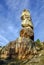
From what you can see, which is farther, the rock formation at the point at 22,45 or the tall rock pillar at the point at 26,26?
the tall rock pillar at the point at 26,26

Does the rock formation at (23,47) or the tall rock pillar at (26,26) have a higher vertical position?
the tall rock pillar at (26,26)

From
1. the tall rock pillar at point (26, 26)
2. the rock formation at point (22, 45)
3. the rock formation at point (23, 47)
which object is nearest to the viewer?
the rock formation at point (23, 47)

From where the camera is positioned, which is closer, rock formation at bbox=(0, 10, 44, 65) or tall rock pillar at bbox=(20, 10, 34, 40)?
rock formation at bbox=(0, 10, 44, 65)

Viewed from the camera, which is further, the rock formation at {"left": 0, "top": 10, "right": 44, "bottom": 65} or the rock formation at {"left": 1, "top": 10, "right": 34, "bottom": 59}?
the rock formation at {"left": 1, "top": 10, "right": 34, "bottom": 59}

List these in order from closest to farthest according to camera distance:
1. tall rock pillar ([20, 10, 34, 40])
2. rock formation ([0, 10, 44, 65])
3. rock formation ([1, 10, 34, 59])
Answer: rock formation ([0, 10, 44, 65])
rock formation ([1, 10, 34, 59])
tall rock pillar ([20, 10, 34, 40])

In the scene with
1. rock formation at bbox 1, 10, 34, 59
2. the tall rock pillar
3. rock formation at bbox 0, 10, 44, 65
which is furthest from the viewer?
the tall rock pillar

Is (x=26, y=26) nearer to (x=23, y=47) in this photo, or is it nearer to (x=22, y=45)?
(x=22, y=45)

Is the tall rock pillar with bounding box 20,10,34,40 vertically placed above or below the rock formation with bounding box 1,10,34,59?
above

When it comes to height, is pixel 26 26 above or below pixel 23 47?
above

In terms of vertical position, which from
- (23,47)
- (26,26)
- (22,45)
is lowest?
(23,47)

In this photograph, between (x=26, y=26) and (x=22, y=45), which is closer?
A: (x=22, y=45)

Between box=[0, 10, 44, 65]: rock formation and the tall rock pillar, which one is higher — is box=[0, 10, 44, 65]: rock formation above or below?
below

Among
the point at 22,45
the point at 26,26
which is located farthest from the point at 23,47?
the point at 26,26

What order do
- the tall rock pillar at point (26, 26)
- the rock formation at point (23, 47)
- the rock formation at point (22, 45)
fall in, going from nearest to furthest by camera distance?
the rock formation at point (23, 47) < the rock formation at point (22, 45) < the tall rock pillar at point (26, 26)
